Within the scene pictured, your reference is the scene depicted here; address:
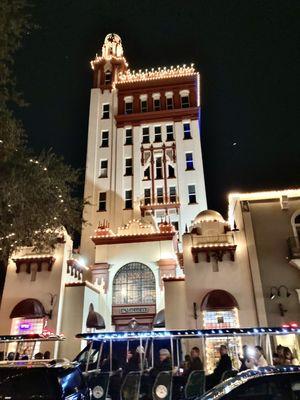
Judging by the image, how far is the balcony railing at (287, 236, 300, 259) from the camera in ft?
62.4

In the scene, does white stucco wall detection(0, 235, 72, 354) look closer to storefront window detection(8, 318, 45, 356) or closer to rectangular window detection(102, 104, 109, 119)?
storefront window detection(8, 318, 45, 356)

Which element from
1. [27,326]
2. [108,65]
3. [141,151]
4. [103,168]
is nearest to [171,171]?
[141,151]

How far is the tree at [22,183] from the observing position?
1096 centimetres

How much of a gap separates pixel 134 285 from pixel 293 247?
1260 cm

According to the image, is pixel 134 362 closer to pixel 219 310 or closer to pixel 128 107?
pixel 219 310

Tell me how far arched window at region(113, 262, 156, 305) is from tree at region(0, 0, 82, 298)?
41.4 feet

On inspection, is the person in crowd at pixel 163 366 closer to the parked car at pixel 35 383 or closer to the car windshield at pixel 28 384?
the parked car at pixel 35 383

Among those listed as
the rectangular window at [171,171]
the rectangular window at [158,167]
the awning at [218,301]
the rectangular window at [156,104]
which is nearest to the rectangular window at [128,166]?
the rectangular window at [158,167]

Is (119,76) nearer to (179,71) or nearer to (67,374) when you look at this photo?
(179,71)

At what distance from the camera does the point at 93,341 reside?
38.5ft

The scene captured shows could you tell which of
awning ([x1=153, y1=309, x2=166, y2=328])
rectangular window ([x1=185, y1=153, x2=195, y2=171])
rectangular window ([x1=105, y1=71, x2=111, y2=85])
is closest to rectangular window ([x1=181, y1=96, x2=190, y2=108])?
rectangular window ([x1=185, y1=153, x2=195, y2=171])

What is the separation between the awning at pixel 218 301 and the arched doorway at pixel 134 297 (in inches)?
287

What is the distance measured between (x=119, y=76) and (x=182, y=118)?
11.6 meters

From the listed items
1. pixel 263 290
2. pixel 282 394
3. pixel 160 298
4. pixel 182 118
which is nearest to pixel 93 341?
pixel 282 394
